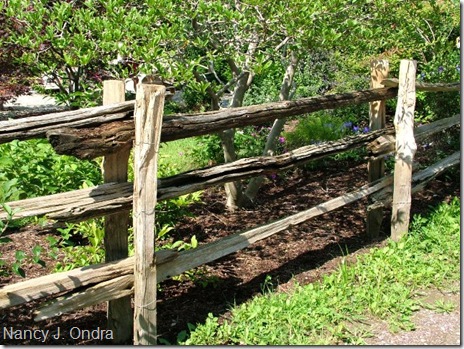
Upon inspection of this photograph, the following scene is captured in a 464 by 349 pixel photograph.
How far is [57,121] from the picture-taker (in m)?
3.13

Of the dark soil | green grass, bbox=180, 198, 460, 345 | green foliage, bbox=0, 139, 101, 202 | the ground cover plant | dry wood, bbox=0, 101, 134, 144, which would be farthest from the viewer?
green foliage, bbox=0, 139, 101, 202

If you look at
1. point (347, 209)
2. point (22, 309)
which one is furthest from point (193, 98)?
point (22, 309)

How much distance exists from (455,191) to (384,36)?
2040 millimetres

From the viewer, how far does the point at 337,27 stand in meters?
4.70

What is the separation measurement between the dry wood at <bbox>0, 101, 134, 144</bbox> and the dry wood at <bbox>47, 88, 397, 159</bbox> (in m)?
0.04

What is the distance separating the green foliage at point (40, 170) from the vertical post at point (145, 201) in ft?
5.90

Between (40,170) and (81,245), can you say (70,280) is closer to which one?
(81,245)

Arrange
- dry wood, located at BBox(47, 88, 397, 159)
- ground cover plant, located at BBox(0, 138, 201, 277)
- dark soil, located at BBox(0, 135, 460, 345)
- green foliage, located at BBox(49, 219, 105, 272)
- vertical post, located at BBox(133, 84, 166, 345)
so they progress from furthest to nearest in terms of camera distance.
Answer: ground cover plant, located at BBox(0, 138, 201, 277)
green foliage, located at BBox(49, 219, 105, 272)
dark soil, located at BBox(0, 135, 460, 345)
vertical post, located at BBox(133, 84, 166, 345)
dry wood, located at BBox(47, 88, 397, 159)

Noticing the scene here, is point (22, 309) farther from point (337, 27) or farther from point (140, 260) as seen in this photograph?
point (337, 27)

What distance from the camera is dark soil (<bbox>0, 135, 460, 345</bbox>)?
3.97m

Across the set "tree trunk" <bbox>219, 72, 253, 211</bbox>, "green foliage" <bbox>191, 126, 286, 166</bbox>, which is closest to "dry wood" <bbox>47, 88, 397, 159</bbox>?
"tree trunk" <bbox>219, 72, 253, 211</bbox>

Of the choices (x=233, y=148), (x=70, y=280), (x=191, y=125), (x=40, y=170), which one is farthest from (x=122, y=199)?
(x=233, y=148)

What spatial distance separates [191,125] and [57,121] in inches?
35.7

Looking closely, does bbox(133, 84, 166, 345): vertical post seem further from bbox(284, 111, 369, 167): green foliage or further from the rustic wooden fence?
bbox(284, 111, 369, 167): green foliage
